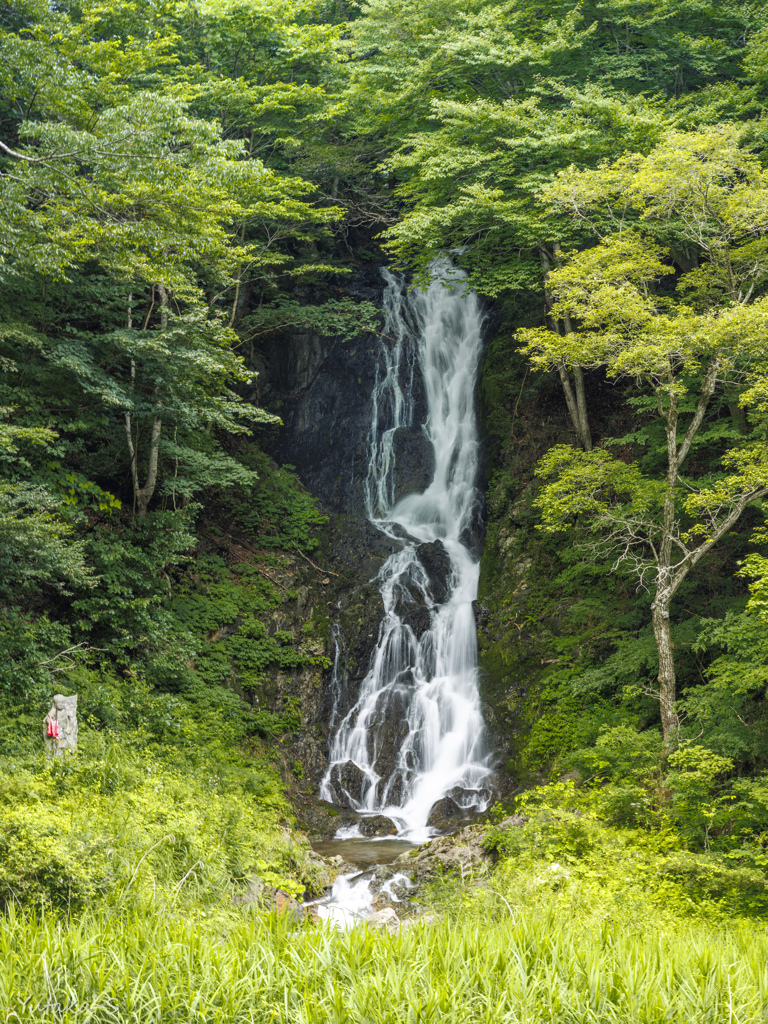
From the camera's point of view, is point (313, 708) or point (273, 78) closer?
point (313, 708)

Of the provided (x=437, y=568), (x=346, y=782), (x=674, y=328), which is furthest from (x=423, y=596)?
(x=674, y=328)

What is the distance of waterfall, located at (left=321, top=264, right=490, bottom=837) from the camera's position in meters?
11.8

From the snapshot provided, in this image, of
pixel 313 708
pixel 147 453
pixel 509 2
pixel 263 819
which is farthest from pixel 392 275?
pixel 263 819

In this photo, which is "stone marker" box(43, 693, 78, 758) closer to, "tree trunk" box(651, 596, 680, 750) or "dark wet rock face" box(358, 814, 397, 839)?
"dark wet rock face" box(358, 814, 397, 839)

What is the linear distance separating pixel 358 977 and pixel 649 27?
53.7 feet

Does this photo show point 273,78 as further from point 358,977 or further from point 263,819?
point 358,977

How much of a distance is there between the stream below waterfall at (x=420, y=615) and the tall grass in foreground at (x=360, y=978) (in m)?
4.66

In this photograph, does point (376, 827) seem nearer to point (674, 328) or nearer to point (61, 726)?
point (61, 726)

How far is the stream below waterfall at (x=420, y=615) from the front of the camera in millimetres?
11320

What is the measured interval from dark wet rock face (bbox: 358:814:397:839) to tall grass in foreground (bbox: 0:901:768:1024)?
696 cm

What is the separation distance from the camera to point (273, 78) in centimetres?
1702

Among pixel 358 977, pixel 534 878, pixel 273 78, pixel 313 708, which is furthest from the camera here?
pixel 273 78

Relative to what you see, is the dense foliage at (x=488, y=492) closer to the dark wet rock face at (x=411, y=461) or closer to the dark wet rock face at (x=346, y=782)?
the dark wet rock face at (x=346, y=782)

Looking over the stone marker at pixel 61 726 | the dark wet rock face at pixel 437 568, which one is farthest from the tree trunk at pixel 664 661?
the stone marker at pixel 61 726
